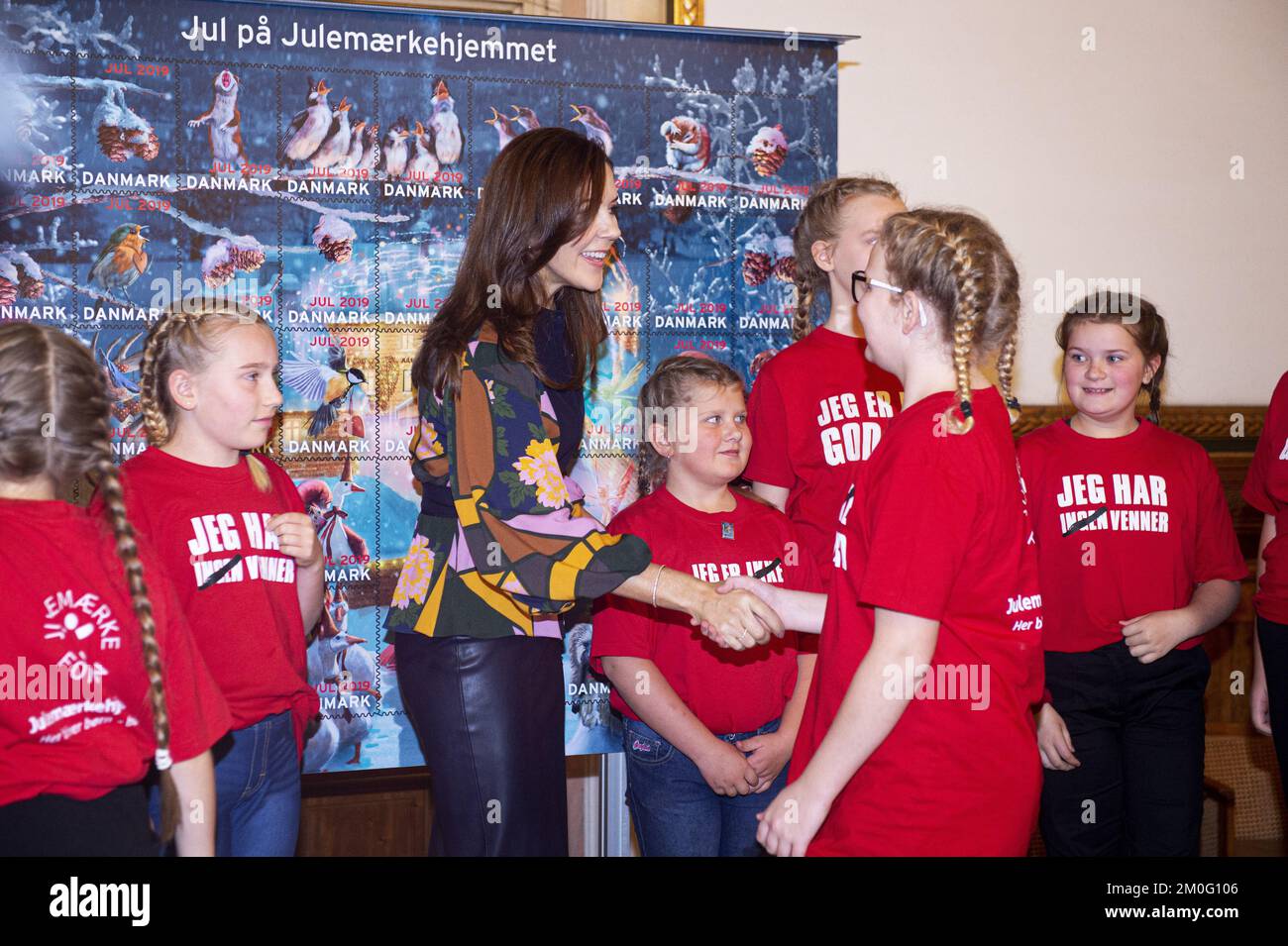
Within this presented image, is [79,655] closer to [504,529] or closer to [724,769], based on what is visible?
[504,529]

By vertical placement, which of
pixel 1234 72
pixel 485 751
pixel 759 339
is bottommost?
pixel 485 751

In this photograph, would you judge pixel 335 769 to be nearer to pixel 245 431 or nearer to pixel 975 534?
pixel 245 431

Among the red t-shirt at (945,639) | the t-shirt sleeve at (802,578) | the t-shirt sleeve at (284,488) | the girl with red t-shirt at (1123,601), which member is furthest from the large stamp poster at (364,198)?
the red t-shirt at (945,639)

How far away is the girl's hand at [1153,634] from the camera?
2.61 meters

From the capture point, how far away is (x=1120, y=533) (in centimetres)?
269

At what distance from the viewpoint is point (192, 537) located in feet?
7.13

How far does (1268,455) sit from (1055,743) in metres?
0.96

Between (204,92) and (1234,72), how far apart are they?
3.43 m

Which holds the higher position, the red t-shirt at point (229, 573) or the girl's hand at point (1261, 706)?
the red t-shirt at point (229, 573)

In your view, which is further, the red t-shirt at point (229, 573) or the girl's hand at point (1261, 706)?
the girl's hand at point (1261, 706)

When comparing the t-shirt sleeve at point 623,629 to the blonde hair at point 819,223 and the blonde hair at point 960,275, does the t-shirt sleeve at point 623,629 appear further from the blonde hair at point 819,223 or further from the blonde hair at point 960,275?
A: the blonde hair at point 960,275

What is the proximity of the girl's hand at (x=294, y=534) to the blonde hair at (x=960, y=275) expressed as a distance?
124 cm

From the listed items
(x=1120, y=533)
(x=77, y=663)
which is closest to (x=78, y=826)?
(x=77, y=663)

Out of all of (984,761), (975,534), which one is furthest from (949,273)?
(984,761)
